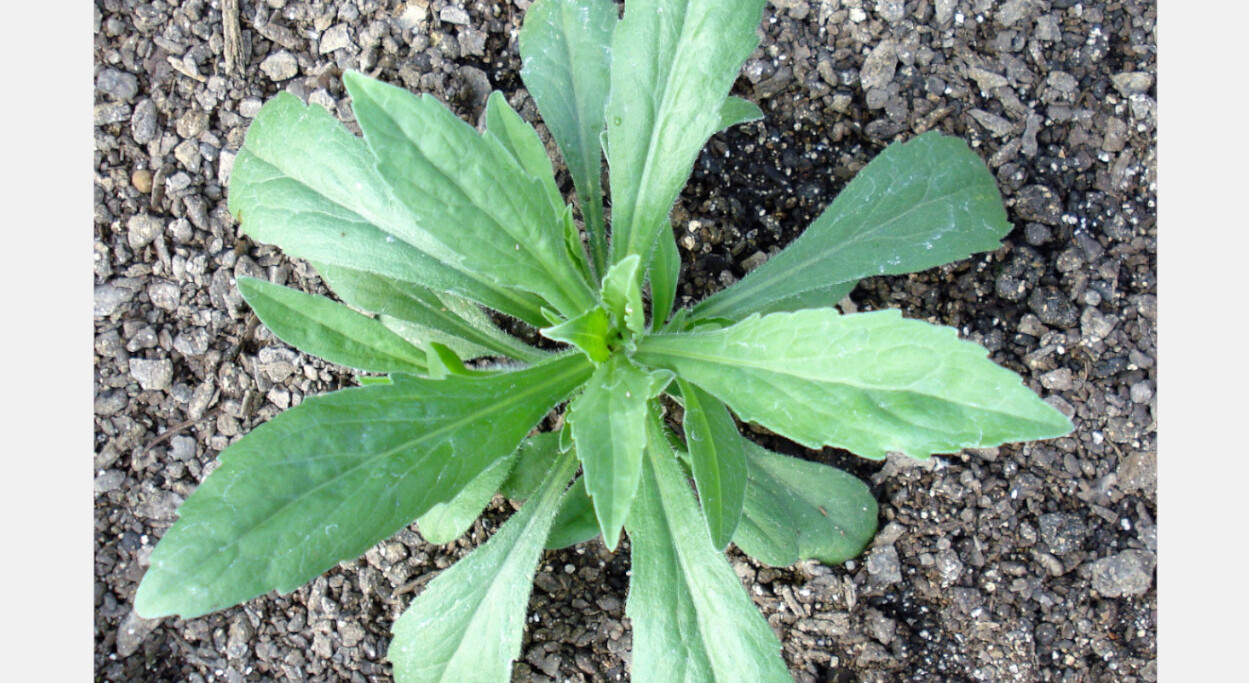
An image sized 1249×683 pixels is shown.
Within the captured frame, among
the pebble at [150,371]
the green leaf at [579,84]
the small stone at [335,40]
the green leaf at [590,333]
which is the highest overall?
the small stone at [335,40]

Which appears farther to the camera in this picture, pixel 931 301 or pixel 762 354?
pixel 931 301

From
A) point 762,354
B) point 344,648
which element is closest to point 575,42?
point 762,354

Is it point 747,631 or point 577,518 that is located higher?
point 577,518

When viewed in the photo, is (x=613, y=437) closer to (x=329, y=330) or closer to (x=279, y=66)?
(x=329, y=330)

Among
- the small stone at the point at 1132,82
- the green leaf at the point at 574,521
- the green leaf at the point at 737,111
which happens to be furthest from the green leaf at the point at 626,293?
the small stone at the point at 1132,82

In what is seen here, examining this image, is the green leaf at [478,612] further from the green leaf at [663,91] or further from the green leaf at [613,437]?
the green leaf at [663,91]

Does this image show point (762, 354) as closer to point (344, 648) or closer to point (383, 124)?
point (383, 124)
